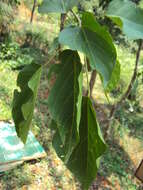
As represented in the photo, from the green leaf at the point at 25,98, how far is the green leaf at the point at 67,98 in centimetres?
3

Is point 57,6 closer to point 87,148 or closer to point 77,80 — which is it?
point 77,80

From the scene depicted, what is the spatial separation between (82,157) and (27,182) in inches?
68.9

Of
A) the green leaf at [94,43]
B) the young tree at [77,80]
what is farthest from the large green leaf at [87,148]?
the green leaf at [94,43]

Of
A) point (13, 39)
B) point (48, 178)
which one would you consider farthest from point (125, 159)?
point (13, 39)

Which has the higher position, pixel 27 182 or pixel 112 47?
pixel 112 47

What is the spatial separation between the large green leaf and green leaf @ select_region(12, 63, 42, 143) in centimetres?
9

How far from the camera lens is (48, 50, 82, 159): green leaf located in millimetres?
392

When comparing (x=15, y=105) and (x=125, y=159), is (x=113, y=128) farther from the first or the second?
(x=15, y=105)

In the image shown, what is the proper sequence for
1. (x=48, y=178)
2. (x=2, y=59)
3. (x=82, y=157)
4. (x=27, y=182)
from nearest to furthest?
(x=82, y=157)
(x=27, y=182)
(x=48, y=178)
(x=2, y=59)

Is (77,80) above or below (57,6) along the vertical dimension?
below

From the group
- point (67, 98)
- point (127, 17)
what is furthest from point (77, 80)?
point (127, 17)

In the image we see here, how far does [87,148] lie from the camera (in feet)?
1.49

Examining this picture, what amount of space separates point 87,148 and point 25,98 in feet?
0.50

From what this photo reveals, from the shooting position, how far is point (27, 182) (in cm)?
204
